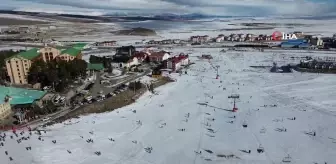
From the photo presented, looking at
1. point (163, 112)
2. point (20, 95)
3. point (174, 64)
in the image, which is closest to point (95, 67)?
point (174, 64)

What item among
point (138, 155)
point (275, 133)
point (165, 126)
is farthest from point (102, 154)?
point (275, 133)

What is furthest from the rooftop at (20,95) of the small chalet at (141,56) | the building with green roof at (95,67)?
the small chalet at (141,56)

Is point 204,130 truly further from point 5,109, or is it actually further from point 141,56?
point 141,56

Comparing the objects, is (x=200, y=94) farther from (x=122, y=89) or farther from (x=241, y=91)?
(x=122, y=89)

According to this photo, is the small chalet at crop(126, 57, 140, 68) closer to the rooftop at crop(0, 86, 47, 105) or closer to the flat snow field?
the flat snow field

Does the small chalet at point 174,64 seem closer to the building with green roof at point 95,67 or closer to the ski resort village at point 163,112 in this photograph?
the ski resort village at point 163,112

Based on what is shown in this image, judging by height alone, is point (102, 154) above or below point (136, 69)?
below
